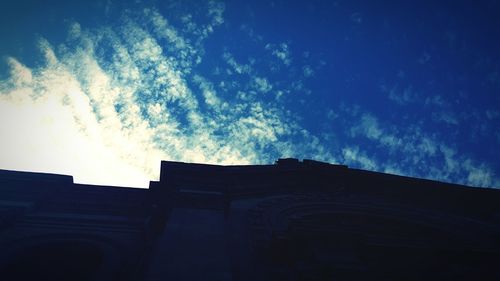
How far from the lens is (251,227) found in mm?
10695

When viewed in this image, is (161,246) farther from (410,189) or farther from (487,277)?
(410,189)

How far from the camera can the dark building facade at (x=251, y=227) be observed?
940cm

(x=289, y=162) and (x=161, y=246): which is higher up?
(x=289, y=162)

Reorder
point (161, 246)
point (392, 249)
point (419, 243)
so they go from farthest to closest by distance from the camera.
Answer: point (419, 243) → point (392, 249) → point (161, 246)

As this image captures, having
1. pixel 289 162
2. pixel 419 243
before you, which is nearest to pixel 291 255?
pixel 419 243

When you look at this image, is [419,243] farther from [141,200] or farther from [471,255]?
[141,200]

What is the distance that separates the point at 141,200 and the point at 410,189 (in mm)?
10699

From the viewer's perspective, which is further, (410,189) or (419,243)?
(410,189)

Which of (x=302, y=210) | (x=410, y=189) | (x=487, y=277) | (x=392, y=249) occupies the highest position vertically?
(x=410, y=189)

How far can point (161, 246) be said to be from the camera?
351 inches

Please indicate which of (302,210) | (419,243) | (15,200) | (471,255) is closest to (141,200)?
(15,200)

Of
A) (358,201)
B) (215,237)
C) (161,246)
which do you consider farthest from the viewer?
(358,201)

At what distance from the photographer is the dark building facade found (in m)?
9.40

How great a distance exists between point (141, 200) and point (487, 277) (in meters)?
10.8
